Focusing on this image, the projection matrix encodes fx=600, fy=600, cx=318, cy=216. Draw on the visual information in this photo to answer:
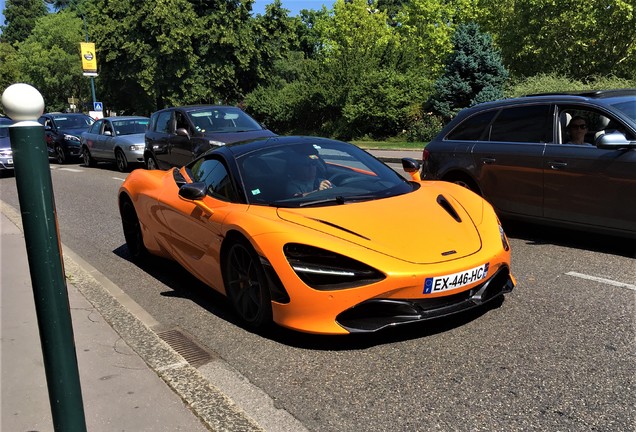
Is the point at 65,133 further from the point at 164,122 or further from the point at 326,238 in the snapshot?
the point at 326,238

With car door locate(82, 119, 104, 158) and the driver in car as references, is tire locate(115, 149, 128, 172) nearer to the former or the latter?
car door locate(82, 119, 104, 158)

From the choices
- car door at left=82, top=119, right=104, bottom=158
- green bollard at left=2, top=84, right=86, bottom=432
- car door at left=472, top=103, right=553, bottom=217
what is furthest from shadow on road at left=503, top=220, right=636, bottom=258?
car door at left=82, top=119, right=104, bottom=158

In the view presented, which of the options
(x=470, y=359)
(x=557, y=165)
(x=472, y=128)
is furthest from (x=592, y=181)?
(x=470, y=359)

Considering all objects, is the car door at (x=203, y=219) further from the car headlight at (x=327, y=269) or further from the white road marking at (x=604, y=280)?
the white road marking at (x=604, y=280)

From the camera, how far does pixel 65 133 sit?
21266 millimetres

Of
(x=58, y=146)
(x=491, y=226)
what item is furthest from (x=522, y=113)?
(x=58, y=146)

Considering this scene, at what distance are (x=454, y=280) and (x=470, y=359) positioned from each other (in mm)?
484

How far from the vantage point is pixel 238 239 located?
13.9 ft

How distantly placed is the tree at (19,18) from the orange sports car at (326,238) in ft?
378

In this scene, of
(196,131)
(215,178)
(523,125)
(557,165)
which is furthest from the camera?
(196,131)

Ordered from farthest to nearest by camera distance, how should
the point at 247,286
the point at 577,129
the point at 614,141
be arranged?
1. the point at 577,129
2. the point at 614,141
3. the point at 247,286

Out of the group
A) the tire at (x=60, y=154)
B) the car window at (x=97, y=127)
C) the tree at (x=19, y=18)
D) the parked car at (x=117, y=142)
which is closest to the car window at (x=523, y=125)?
the parked car at (x=117, y=142)

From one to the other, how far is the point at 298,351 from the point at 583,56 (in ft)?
101

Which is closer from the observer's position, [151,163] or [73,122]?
[151,163]
